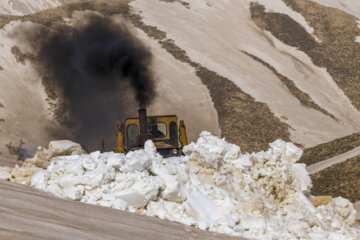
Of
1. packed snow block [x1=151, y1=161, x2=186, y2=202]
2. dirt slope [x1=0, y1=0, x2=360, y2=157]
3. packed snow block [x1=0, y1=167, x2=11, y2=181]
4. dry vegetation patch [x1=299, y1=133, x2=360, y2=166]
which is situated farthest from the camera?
dirt slope [x1=0, y1=0, x2=360, y2=157]

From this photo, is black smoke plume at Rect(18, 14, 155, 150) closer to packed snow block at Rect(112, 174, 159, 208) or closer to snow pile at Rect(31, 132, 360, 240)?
snow pile at Rect(31, 132, 360, 240)

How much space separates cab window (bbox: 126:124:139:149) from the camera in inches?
601

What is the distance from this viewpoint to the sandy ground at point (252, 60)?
33.2 meters

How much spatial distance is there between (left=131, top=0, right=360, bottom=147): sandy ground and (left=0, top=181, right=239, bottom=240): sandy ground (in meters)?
23.7

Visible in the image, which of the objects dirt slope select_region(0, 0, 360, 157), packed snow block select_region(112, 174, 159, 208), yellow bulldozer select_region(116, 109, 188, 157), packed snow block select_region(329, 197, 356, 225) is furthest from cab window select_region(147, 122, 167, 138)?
dirt slope select_region(0, 0, 360, 157)

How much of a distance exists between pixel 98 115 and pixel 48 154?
1971cm

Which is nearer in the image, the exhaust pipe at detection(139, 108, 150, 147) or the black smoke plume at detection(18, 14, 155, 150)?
the exhaust pipe at detection(139, 108, 150, 147)

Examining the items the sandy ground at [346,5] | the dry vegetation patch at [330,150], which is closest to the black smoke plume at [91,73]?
the dry vegetation patch at [330,150]

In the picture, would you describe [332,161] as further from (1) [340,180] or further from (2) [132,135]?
(2) [132,135]

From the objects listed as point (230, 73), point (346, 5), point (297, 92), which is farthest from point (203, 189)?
point (346, 5)

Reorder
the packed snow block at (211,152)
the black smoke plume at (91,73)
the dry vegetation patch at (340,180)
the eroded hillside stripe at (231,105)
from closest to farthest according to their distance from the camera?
the packed snow block at (211,152), the dry vegetation patch at (340,180), the black smoke plume at (91,73), the eroded hillside stripe at (231,105)

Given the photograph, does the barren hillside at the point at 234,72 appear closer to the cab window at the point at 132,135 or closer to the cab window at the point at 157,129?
the cab window at the point at 157,129

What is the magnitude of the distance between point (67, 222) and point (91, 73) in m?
28.1

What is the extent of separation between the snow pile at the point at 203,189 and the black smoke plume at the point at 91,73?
1588 cm
